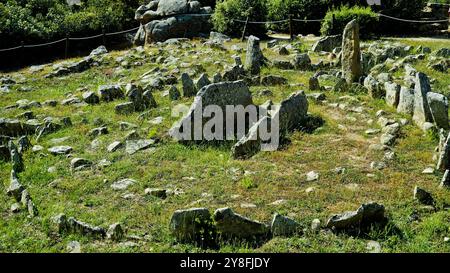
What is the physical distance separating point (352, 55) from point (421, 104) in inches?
159

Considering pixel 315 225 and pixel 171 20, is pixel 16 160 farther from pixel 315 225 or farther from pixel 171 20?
→ pixel 171 20

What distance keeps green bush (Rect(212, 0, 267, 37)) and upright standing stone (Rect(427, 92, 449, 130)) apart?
1558cm

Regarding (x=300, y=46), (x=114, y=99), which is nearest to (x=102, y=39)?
(x=300, y=46)

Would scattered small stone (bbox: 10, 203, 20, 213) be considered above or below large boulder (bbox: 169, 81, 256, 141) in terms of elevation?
below

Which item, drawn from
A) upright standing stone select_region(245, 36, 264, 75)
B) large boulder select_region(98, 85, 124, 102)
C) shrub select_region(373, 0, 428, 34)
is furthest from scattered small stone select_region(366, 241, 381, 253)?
shrub select_region(373, 0, 428, 34)

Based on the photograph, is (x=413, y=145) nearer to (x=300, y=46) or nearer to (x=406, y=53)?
(x=406, y=53)

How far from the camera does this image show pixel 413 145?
1034 cm

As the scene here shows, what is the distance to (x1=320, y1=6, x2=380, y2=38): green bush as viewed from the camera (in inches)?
948

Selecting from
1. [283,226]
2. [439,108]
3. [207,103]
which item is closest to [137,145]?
[207,103]

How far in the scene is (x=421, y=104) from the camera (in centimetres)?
1146

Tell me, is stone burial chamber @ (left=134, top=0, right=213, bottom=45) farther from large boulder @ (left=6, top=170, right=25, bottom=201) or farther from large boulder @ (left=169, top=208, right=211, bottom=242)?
large boulder @ (left=169, top=208, right=211, bottom=242)

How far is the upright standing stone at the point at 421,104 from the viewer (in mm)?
11258

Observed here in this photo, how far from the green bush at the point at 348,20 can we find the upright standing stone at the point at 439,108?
1380 cm

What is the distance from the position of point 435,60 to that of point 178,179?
36.6 feet
